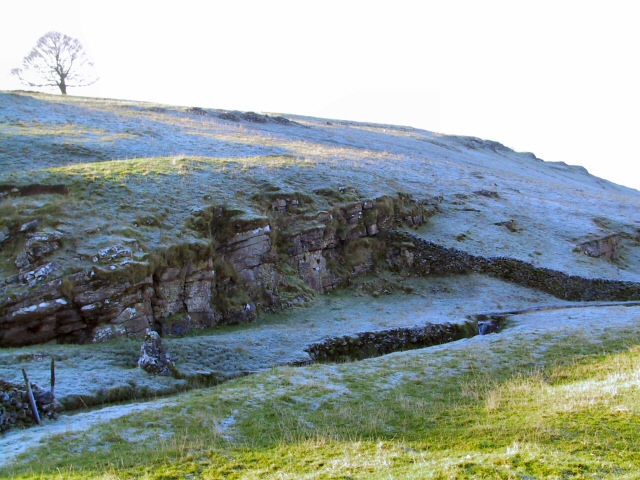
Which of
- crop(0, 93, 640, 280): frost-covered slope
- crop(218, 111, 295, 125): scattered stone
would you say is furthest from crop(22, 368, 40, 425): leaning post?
crop(218, 111, 295, 125): scattered stone

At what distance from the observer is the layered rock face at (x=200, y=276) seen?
1767cm

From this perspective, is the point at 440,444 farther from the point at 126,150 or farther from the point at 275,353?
the point at 126,150

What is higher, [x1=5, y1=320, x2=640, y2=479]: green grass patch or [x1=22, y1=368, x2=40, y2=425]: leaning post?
[x1=5, y1=320, x2=640, y2=479]: green grass patch

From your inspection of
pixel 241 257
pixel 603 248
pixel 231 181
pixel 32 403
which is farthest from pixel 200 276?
pixel 603 248

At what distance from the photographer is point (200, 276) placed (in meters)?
21.9

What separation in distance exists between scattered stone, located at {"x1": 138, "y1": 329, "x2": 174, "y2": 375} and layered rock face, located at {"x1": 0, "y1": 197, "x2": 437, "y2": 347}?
2657 mm

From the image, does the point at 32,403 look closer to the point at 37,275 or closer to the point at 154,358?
the point at 154,358

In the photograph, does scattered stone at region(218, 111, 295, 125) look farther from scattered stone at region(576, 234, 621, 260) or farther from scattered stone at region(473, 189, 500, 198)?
scattered stone at region(576, 234, 621, 260)

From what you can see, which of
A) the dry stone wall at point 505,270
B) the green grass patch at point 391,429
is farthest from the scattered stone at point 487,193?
the green grass patch at point 391,429

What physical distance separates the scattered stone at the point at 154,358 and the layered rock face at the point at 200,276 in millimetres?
2657

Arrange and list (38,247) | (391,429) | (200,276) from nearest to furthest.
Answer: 1. (391,429)
2. (38,247)
3. (200,276)

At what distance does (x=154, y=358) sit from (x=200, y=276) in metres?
6.25

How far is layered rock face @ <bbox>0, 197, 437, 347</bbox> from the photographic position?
17672 mm

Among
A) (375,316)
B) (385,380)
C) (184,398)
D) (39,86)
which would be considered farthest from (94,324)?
(39,86)
